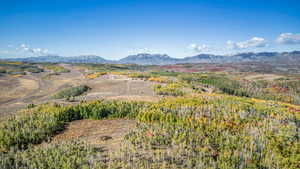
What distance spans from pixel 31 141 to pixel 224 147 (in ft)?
26.4

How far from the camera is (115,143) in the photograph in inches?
279

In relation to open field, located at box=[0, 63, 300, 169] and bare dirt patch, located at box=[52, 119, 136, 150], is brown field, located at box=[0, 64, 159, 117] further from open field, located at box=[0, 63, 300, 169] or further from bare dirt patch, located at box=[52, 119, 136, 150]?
bare dirt patch, located at box=[52, 119, 136, 150]

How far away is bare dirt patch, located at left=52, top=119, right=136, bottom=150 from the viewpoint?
723 cm

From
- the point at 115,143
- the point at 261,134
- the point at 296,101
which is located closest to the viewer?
the point at 115,143

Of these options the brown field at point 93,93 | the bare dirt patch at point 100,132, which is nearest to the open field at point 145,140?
the bare dirt patch at point 100,132

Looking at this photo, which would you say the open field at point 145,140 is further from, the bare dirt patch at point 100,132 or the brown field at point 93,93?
the brown field at point 93,93

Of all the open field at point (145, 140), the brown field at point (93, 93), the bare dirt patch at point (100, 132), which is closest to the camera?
the open field at point (145, 140)

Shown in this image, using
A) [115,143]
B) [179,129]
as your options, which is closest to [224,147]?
[179,129]

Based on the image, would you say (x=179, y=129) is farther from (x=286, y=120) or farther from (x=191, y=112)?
(x=286, y=120)

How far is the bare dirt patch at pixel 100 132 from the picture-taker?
23.7 feet

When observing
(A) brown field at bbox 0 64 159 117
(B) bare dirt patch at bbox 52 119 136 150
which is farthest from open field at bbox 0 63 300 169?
(A) brown field at bbox 0 64 159 117

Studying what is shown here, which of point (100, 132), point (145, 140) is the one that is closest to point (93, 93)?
point (100, 132)

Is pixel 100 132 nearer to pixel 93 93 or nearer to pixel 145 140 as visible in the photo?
pixel 145 140

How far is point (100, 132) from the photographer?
8.48m
